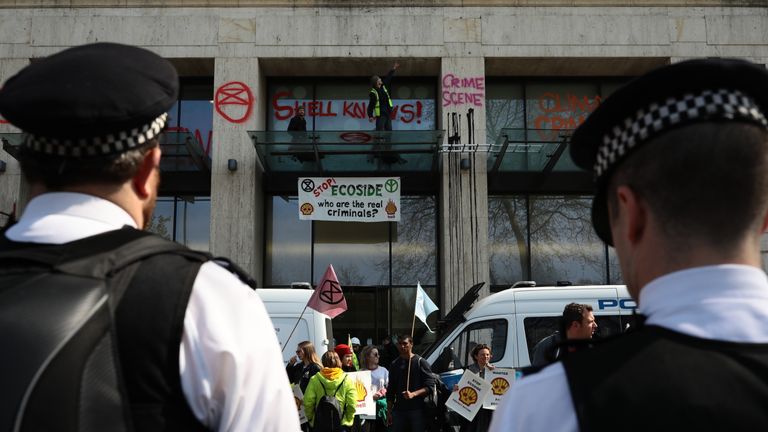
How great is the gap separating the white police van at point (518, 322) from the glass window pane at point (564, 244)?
701cm

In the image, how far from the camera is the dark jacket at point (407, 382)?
920cm

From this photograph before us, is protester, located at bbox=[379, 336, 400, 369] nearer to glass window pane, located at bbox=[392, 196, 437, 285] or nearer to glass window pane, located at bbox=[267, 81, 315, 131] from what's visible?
glass window pane, located at bbox=[392, 196, 437, 285]

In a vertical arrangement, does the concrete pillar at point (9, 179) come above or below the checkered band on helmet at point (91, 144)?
above

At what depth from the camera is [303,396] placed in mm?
9109

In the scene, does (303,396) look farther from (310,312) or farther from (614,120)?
(614,120)

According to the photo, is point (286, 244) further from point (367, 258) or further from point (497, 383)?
point (497, 383)

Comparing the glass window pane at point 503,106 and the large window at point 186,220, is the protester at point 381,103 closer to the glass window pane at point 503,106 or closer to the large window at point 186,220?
the glass window pane at point 503,106

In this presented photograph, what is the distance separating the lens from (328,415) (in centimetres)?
849

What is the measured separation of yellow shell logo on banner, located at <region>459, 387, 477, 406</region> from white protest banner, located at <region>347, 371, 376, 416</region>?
1497 millimetres

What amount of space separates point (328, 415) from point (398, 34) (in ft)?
37.5

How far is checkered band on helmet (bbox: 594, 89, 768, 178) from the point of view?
1377 mm

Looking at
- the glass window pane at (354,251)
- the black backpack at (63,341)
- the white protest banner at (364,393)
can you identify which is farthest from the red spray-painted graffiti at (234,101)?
the black backpack at (63,341)

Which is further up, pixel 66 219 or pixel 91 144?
pixel 91 144

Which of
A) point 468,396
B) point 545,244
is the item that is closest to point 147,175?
point 468,396
